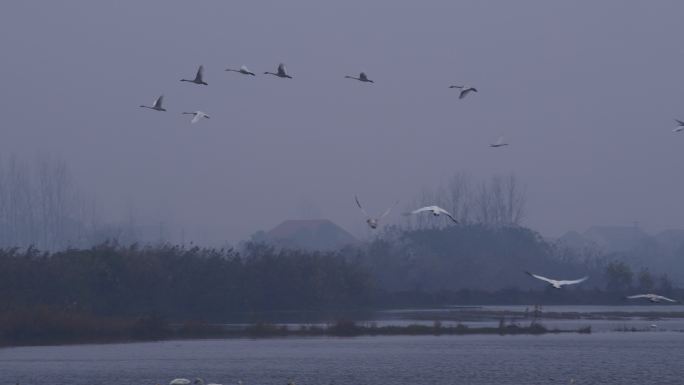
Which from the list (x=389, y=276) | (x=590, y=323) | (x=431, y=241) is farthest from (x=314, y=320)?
(x=431, y=241)

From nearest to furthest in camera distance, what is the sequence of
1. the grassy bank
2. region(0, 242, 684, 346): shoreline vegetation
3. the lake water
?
the lake water → the grassy bank → region(0, 242, 684, 346): shoreline vegetation

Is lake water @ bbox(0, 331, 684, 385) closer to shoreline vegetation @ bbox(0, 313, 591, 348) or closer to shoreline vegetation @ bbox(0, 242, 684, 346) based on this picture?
shoreline vegetation @ bbox(0, 313, 591, 348)

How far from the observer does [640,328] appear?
65125mm

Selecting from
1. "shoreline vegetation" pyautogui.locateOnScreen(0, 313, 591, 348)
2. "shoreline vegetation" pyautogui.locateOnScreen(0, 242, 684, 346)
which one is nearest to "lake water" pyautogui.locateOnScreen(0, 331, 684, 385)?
"shoreline vegetation" pyautogui.locateOnScreen(0, 313, 591, 348)

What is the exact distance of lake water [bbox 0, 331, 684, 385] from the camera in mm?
41188

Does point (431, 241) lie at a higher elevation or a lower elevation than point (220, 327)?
higher

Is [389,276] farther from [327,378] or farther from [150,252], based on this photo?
[327,378]

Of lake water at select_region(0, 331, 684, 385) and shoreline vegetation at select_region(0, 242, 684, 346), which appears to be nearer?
lake water at select_region(0, 331, 684, 385)

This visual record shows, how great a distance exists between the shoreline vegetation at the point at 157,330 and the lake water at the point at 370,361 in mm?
886

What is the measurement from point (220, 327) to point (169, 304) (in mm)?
17606

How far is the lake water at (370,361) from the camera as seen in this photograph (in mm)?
41188

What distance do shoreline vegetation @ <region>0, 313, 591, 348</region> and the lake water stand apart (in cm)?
89

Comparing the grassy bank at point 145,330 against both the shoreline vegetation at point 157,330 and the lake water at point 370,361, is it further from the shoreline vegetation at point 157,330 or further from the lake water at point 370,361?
the lake water at point 370,361

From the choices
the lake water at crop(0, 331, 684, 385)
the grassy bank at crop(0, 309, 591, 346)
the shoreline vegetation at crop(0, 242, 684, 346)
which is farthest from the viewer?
the shoreline vegetation at crop(0, 242, 684, 346)
